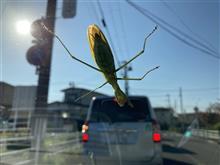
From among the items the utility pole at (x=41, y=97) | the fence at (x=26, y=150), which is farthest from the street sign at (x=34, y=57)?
the fence at (x=26, y=150)

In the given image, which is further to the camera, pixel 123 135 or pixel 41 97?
pixel 41 97

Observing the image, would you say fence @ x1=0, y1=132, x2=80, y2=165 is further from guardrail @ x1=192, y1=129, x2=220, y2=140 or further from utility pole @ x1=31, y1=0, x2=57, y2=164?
guardrail @ x1=192, y1=129, x2=220, y2=140

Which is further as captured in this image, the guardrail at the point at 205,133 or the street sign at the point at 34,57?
the guardrail at the point at 205,133

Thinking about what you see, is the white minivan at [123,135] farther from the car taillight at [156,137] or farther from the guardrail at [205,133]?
the guardrail at [205,133]

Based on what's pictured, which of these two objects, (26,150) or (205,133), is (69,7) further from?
(205,133)

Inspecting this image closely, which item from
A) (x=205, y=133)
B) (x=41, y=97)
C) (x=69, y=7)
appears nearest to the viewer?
(x=69, y=7)

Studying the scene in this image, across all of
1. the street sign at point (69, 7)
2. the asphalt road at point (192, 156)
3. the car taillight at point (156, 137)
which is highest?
the street sign at point (69, 7)

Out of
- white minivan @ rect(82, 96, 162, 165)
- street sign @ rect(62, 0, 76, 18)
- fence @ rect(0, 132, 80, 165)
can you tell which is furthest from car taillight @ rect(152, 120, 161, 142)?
fence @ rect(0, 132, 80, 165)

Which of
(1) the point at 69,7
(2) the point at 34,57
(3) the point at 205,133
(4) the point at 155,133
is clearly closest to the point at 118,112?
(4) the point at 155,133
